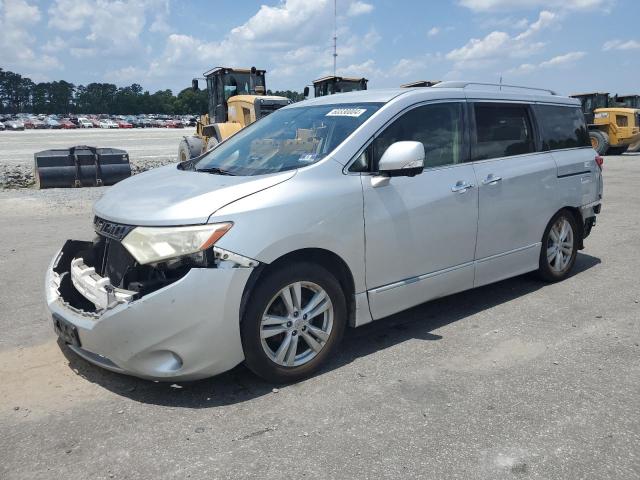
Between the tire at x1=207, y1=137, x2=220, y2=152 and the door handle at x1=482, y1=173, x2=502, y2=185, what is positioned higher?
the tire at x1=207, y1=137, x2=220, y2=152

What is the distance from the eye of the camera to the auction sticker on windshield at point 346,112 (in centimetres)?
398

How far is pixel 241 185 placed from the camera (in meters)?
3.33

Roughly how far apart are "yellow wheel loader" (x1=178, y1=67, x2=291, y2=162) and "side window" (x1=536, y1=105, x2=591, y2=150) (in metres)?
8.95

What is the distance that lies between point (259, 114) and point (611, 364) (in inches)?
435

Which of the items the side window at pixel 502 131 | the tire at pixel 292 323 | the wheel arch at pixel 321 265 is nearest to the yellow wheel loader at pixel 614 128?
the side window at pixel 502 131

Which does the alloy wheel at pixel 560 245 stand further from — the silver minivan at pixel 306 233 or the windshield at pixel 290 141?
the windshield at pixel 290 141

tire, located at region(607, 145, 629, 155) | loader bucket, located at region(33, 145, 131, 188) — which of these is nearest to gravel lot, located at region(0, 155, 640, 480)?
loader bucket, located at region(33, 145, 131, 188)


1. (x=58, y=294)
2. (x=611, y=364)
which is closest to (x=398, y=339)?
(x=611, y=364)

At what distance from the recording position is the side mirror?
3578 mm

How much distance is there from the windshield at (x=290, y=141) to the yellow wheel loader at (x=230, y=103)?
9.19 meters

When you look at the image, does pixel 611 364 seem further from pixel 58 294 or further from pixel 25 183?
pixel 25 183

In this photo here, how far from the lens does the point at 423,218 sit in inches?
156

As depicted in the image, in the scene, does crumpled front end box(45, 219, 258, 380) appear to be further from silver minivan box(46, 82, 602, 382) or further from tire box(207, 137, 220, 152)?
tire box(207, 137, 220, 152)

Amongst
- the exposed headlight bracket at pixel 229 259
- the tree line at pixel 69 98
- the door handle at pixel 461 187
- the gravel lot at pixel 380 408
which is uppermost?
the tree line at pixel 69 98
